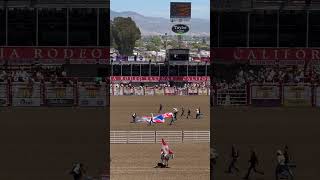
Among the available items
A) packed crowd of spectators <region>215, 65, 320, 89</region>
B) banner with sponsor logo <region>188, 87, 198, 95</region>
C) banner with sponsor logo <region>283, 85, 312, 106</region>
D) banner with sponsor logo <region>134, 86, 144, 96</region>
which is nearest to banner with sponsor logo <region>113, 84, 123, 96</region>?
banner with sponsor logo <region>134, 86, 144, 96</region>

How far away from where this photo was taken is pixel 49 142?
82.6ft

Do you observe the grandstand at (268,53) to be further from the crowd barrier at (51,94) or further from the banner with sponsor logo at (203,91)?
the banner with sponsor logo at (203,91)

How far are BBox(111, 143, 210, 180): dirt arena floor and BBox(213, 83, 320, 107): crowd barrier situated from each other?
19.6 m

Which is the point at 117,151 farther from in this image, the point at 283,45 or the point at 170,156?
the point at 283,45

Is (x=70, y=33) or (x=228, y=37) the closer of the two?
(x=70, y=33)

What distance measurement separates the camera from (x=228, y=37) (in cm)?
4828

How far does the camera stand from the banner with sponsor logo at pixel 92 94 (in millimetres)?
44875

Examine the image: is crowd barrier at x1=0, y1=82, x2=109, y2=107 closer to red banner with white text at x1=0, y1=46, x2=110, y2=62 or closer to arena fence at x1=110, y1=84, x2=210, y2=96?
red banner with white text at x1=0, y1=46, x2=110, y2=62

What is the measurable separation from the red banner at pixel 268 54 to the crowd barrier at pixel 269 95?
3.42 m

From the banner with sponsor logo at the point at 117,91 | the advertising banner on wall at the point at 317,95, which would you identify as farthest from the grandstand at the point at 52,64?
the banner with sponsor logo at the point at 117,91

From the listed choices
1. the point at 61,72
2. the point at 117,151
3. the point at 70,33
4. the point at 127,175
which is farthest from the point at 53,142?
the point at 61,72

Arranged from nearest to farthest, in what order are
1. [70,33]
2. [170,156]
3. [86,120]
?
[170,156] < [86,120] < [70,33]

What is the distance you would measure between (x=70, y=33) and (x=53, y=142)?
20.2m

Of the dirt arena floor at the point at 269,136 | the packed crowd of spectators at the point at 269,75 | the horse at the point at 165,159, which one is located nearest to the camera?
the dirt arena floor at the point at 269,136
